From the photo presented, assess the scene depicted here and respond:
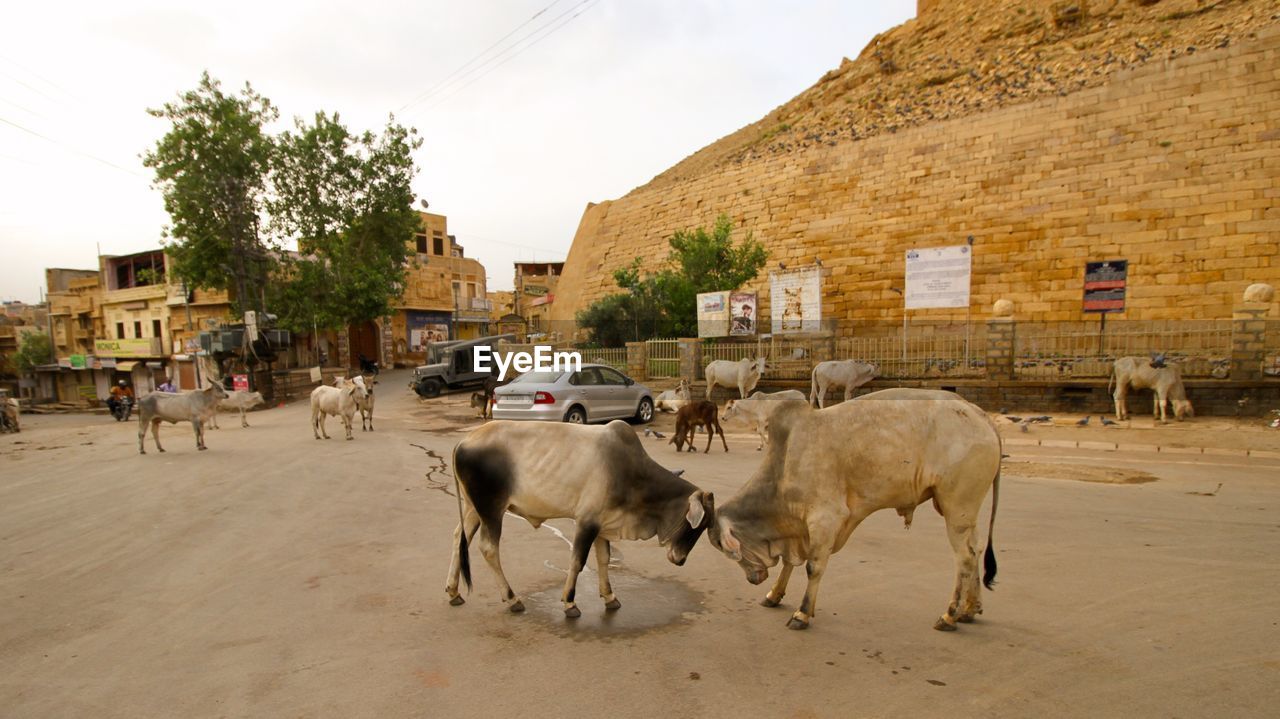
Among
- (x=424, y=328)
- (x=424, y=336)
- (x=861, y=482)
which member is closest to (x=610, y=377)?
(x=861, y=482)

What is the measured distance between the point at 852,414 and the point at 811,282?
691 inches

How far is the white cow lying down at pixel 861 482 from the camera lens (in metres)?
4.04

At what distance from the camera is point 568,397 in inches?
515

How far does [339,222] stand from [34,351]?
2589cm

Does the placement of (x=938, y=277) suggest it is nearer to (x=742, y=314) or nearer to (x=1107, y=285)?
(x=1107, y=285)

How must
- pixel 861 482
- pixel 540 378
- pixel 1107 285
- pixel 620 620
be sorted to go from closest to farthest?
pixel 861 482 < pixel 620 620 < pixel 540 378 < pixel 1107 285

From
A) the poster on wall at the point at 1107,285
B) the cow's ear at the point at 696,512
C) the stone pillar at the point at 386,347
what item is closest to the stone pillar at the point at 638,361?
the poster on wall at the point at 1107,285

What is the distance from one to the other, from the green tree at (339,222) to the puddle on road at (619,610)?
28528mm

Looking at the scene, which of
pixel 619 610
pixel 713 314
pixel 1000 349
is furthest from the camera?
pixel 713 314

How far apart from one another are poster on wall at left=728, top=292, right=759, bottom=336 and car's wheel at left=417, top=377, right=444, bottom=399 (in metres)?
11.1

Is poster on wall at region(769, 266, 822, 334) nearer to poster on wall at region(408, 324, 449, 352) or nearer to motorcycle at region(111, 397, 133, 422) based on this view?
motorcycle at region(111, 397, 133, 422)

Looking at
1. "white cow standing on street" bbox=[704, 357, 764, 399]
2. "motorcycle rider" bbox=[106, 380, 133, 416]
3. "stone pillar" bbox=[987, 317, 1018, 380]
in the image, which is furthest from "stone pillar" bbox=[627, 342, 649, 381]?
"motorcycle rider" bbox=[106, 380, 133, 416]

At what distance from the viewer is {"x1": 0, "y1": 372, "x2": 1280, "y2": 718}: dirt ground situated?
133 inches

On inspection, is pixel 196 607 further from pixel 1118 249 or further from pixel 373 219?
pixel 373 219
